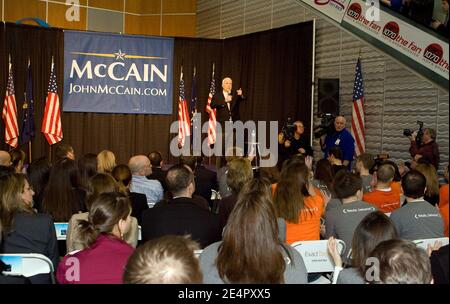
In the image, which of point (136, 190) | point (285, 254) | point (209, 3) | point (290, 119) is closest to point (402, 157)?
point (290, 119)

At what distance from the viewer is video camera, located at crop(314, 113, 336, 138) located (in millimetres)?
8711

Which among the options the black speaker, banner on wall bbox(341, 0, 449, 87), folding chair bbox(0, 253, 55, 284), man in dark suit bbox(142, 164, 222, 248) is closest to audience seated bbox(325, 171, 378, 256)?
man in dark suit bbox(142, 164, 222, 248)

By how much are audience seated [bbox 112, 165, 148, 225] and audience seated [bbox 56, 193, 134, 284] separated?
141cm

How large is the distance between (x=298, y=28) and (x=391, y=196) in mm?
5656

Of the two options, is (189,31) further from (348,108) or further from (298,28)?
(348,108)

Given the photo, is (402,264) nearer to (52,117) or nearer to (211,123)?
(211,123)

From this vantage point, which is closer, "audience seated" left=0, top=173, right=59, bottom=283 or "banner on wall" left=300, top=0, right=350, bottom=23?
"audience seated" left=0, top=173, right=59, bottom=283

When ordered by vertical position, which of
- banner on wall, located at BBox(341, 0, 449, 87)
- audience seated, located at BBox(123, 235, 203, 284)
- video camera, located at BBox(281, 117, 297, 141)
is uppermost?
banner on wall, located at BBox(341, 0, 449, 87)

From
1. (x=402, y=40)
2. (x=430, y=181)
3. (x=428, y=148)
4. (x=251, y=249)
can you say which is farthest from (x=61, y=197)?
(x=402, y=40)

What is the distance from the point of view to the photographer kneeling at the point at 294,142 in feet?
28.5

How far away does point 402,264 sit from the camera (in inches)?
78.8

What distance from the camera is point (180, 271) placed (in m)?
1.55

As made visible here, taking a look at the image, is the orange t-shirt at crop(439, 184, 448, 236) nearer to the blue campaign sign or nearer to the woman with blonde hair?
the woman with blonde hair

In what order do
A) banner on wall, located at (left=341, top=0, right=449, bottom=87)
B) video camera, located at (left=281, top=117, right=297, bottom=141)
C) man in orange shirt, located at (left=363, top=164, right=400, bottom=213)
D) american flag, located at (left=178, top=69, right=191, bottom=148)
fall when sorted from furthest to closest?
american flag, located at (left=178, top=69, right=191, bottom=148)
video camera, located at (left=281, top=117, right=297, bottom=141)
banner on wall, located at (left=341, top=0, right=449, bottom=87)
man in orange shirt, located at (left=363, top=164, right=400, bottom=213)
